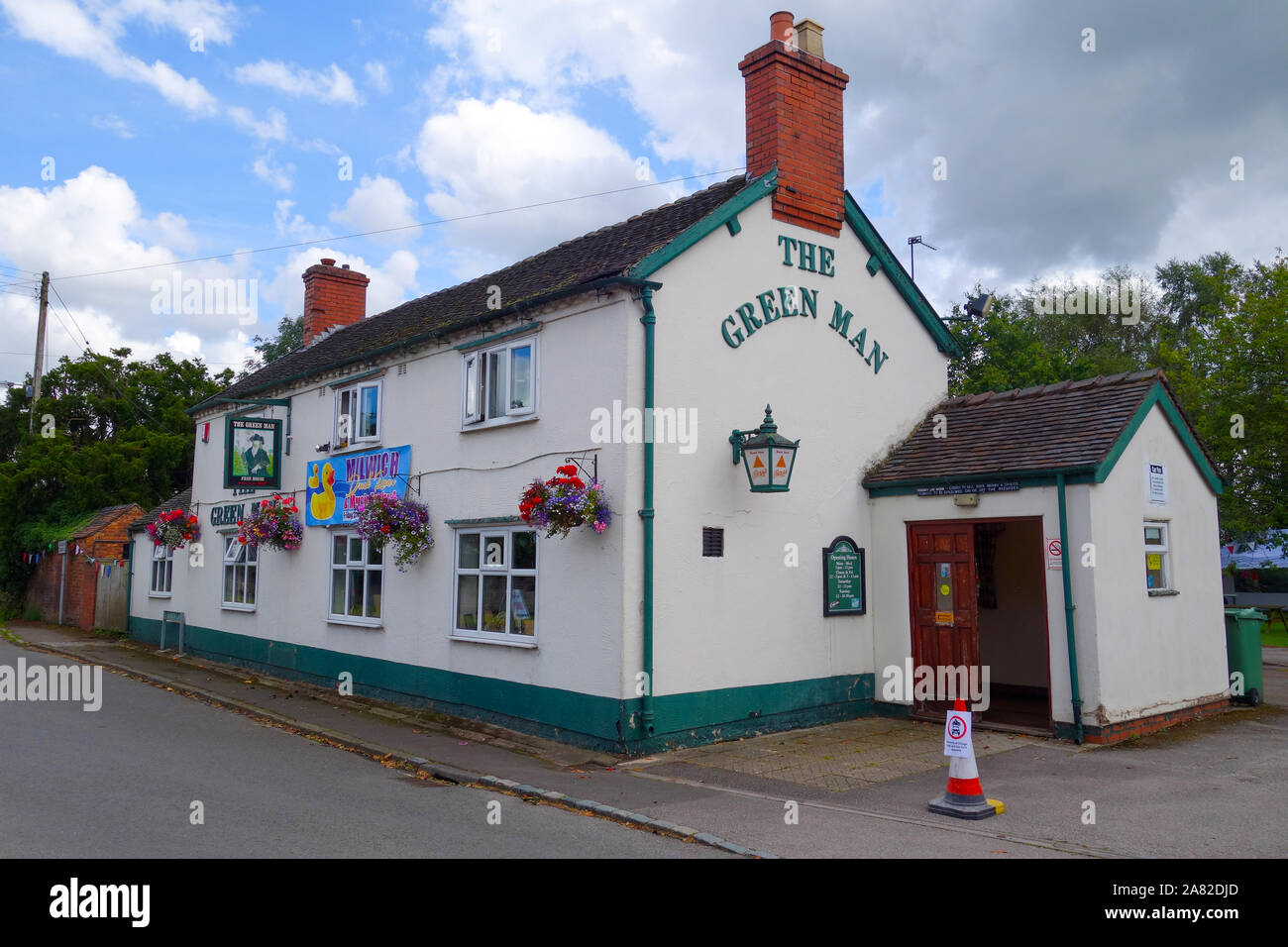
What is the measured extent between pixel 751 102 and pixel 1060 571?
7.01m

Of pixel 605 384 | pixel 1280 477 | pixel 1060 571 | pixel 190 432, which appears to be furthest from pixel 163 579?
pixel 1280 477

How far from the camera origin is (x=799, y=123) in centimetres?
1234

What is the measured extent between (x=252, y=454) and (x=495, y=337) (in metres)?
6.36

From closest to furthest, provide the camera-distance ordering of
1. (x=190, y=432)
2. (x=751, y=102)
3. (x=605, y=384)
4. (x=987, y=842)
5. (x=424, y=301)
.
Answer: (x=987, y=842)
(x=605, y=384)
(x=751, y=102)
(x=424, y=301)
(x=190, y=432)

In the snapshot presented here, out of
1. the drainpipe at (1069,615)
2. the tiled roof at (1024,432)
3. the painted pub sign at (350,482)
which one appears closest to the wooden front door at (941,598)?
the tiled roof at (1024,432)

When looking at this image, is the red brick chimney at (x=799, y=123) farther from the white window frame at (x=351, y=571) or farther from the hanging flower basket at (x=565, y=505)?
the white window frame at (x=351, y=571)

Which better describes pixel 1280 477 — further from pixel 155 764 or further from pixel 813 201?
pixel 155 764

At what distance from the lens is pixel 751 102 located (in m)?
12.4

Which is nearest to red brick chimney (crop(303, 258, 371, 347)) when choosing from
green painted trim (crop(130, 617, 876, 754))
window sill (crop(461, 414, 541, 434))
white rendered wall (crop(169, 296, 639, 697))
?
white rendered wall (crop(169, 296, 639, 697))

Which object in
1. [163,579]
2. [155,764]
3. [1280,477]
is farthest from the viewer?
[1280,477]

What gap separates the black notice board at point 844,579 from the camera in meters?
12.1

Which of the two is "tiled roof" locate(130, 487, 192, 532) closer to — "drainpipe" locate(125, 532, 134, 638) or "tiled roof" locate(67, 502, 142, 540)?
"drainpipe" locate(125, 532, 134, 638)

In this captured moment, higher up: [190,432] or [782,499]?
[190,432]

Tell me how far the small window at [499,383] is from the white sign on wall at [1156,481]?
761cm
